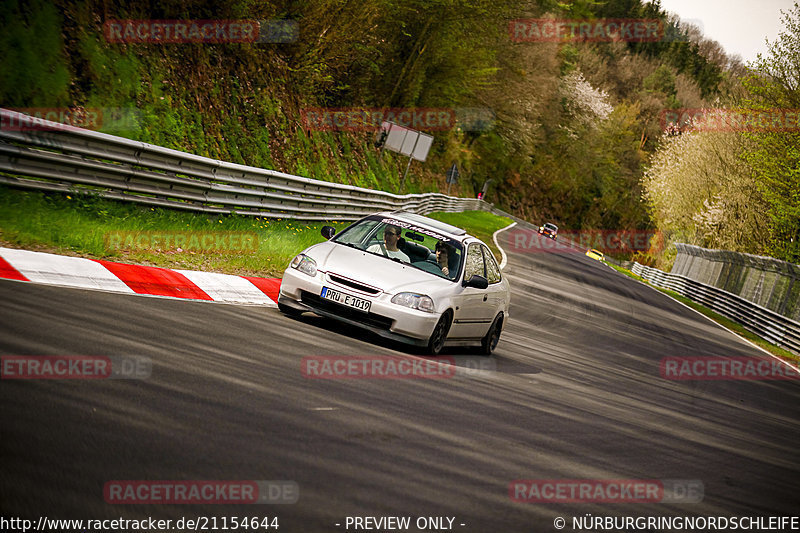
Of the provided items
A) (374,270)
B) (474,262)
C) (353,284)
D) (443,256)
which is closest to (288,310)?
(353,284)

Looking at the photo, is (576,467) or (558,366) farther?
(558,366)

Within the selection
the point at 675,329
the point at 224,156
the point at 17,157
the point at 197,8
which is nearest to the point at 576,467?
the point at 17,157

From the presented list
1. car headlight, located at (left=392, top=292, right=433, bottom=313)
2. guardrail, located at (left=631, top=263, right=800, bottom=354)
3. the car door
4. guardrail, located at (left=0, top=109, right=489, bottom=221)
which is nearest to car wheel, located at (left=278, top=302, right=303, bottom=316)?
car headlight, located at (left=392, top=292, right=433, bottom=313)

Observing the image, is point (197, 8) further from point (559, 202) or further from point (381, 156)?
point (559, 202)

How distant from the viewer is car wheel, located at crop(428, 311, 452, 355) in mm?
10031

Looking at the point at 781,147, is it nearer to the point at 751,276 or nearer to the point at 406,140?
the point at 751,276

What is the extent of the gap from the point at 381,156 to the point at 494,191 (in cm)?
5000

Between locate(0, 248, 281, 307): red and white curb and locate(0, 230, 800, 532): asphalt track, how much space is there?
429mm

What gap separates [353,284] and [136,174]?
4.92 metres

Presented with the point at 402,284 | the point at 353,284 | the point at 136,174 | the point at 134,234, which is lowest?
the point at 134,234

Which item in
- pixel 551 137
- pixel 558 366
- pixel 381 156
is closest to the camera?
pixel 558 366

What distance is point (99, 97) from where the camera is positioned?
577 inches

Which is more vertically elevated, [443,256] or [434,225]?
[434,225]

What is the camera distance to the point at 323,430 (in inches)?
225
